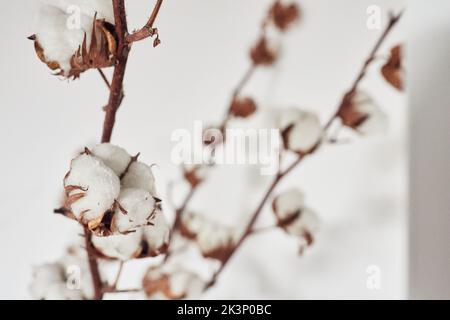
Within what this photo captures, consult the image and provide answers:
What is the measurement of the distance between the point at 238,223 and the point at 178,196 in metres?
0.06

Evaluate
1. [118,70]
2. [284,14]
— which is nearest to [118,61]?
[118,70]

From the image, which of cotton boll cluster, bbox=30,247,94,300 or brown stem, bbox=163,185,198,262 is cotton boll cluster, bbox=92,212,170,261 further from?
brown stem, bbox=163,185,198,262

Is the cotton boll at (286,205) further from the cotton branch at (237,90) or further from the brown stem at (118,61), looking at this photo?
the brown stem at (118,61)

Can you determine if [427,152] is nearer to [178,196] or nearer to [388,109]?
[388,109]

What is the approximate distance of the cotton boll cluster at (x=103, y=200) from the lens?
27 cm

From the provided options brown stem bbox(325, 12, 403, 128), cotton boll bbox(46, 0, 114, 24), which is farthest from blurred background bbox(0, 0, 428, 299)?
cotton boll bbox(46, 0, 114, 24)

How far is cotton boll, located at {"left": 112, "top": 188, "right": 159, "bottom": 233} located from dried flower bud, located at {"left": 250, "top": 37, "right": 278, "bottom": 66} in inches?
10.6

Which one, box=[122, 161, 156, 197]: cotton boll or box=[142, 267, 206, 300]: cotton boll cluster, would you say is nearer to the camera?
box=[122, 161, 156, 197]: cotton boll

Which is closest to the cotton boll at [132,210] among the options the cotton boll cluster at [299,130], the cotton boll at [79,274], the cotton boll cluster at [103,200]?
the cotton boll cluster at [103,200]

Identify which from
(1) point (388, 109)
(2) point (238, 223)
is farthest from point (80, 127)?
(1) point (388, 109)

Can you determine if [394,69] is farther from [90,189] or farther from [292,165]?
[90,189]

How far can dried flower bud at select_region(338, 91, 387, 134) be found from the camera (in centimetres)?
50

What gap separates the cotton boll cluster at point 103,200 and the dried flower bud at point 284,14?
29 cm

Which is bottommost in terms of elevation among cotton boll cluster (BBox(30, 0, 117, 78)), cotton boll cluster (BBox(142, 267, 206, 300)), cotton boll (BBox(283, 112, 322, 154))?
cotton boll cluster (BBox(142, 267, 206, 300))
